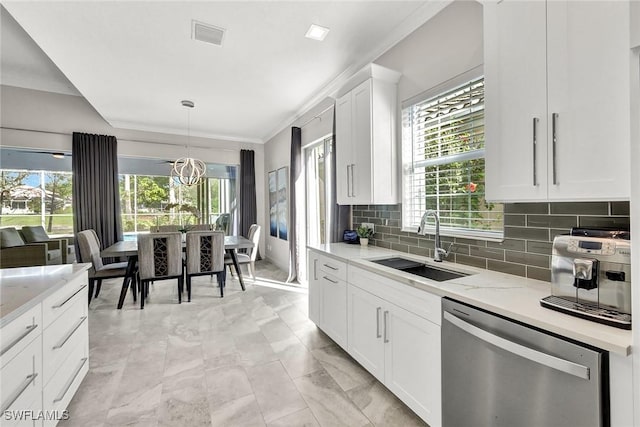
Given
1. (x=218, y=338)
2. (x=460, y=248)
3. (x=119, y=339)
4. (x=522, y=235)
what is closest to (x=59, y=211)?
A: (x=119, y=339)

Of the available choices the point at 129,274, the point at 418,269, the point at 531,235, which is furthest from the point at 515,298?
the point at 129,274

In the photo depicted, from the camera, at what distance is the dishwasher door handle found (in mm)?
936

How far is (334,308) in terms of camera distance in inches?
96.9

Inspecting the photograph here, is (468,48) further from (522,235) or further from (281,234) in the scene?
(281,234)

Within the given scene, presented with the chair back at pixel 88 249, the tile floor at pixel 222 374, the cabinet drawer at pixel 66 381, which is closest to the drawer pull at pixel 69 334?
the cabinet drawer at pixel 66 381

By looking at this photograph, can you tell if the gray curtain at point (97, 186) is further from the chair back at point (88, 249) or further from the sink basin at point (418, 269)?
the sink basin at point (418, 269)

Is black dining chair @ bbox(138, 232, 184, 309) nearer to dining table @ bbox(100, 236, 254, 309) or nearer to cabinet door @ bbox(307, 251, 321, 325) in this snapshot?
dining table @ bbox(100, 236, 254, 309)

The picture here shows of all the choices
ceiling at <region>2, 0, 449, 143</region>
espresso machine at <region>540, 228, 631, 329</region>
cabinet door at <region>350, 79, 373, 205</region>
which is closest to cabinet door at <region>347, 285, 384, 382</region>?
cabinet door at <region>350, 79, 373, 205</region>

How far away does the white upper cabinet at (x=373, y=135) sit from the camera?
8.05 feet

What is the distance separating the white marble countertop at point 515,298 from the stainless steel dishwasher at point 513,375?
0.15 ft

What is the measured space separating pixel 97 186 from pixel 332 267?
491 centimetres

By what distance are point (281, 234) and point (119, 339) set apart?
333 centimetres

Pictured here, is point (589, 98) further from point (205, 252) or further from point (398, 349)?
point (205, 252)

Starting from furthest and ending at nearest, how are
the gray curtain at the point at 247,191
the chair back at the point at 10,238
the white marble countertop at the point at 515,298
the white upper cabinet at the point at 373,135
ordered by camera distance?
the gray curtain at the point at 247,191 < the chair back at the point at 10,238 < the white upper cabinet at the point at 373,135 < the white marble countertop at the point at 515,298
